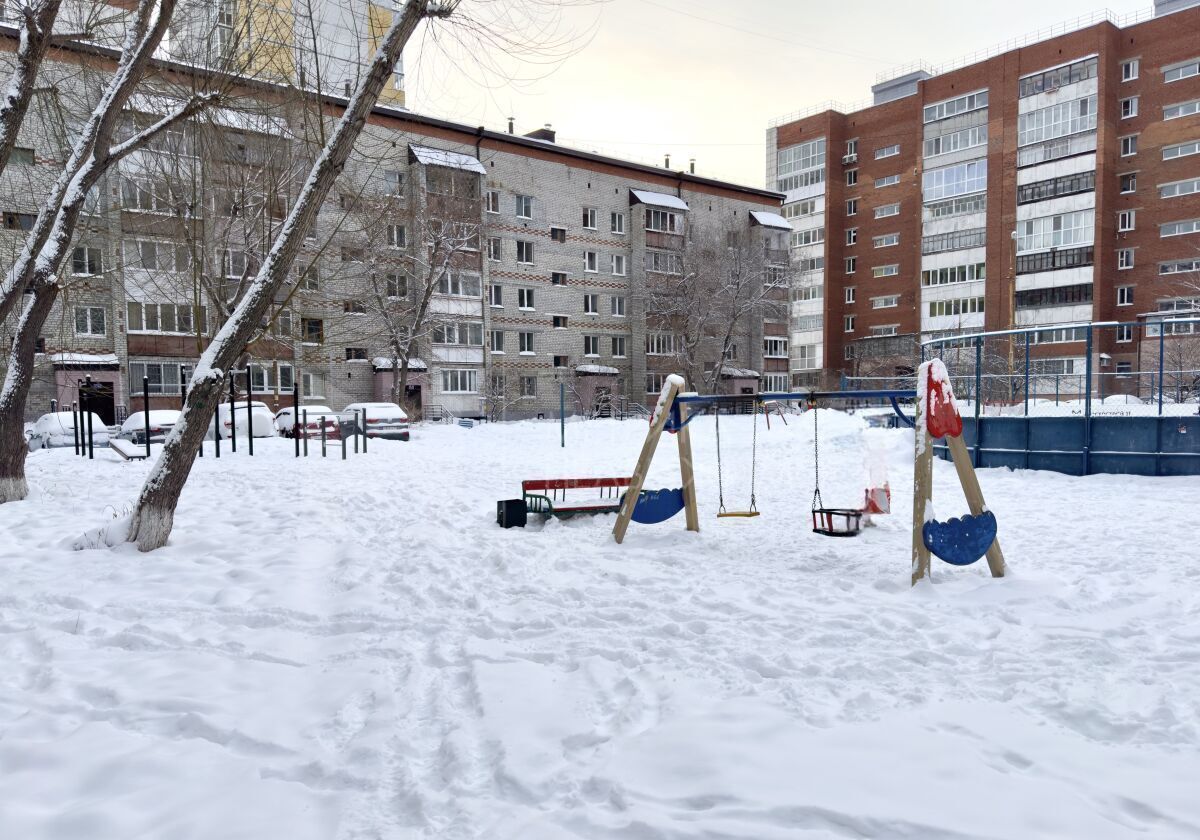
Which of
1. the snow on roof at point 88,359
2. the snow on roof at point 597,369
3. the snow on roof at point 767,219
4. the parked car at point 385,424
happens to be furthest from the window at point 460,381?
the snow on roof at point 767,219

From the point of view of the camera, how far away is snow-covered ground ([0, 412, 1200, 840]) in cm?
281

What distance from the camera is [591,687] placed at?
13.2 ft

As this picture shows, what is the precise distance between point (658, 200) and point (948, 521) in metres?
42.8

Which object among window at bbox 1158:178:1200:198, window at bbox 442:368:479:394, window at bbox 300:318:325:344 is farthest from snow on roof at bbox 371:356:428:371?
window at bbox 1158:178:1200:198

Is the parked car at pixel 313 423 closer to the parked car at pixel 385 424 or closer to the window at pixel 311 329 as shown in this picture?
the parked car at pixel 385 424

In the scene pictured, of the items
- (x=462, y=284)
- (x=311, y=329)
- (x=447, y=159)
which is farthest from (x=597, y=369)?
(x=311, y=329)

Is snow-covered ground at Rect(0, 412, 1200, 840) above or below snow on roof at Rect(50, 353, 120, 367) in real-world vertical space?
below

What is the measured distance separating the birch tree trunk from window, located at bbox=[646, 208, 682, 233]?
4020cm

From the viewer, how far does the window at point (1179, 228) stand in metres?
44.4

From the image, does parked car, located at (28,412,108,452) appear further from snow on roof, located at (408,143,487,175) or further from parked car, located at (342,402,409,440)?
snow on roof, located at (408,143,487,175)

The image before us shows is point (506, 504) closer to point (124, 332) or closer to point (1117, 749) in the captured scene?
point (1117, 749)

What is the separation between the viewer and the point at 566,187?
44344mm

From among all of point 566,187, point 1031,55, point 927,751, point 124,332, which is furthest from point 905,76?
point 927,751

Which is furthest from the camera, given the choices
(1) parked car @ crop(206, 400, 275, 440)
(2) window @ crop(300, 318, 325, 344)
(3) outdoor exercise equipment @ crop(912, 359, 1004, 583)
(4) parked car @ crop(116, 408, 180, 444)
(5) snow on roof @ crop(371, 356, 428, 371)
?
(5) snow on roof @ crop(371, 356, 428, 371)
